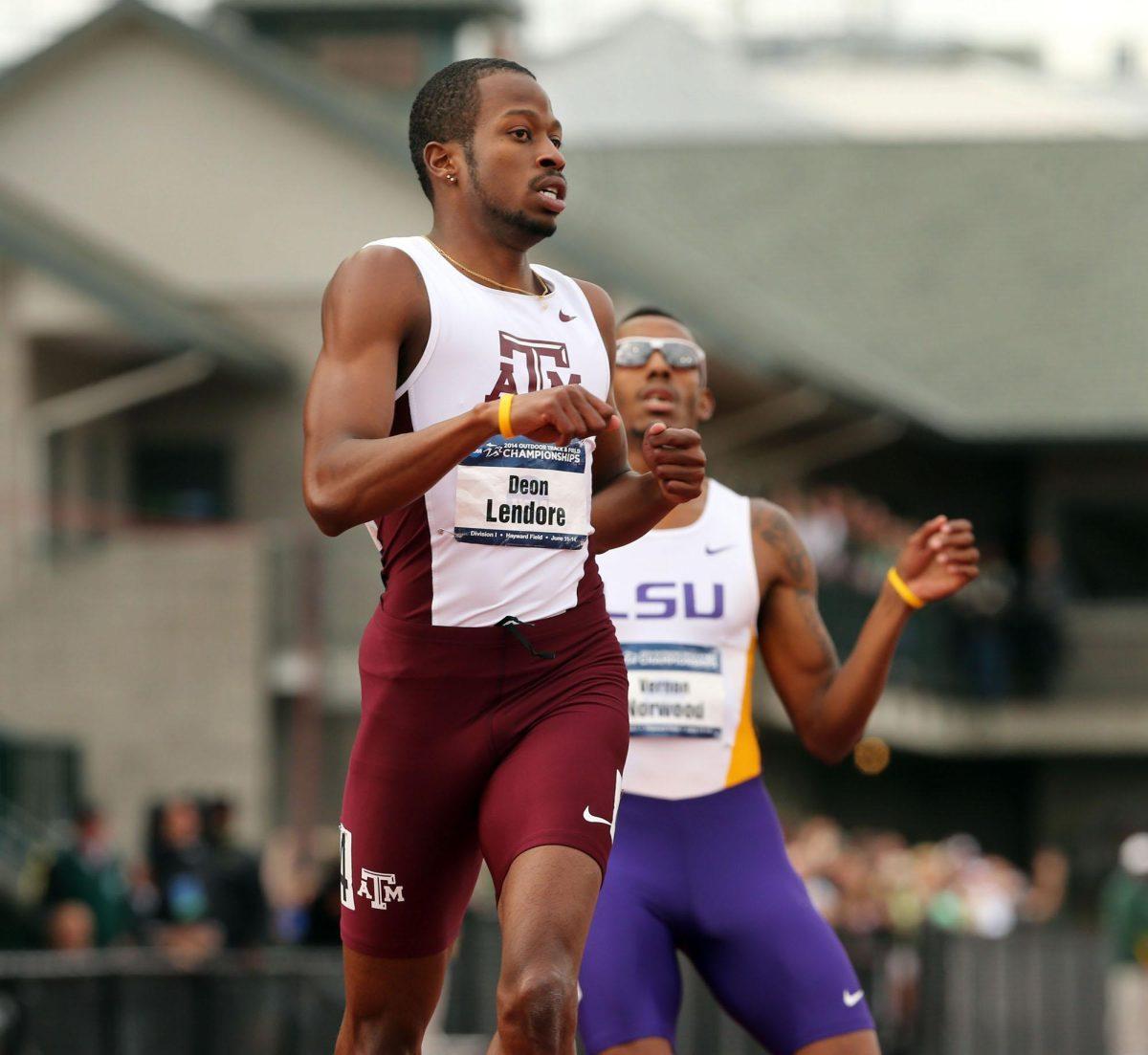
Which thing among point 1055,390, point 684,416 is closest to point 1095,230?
point 1055,390

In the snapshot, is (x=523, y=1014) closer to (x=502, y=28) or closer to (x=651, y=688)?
(x=651, y=688)

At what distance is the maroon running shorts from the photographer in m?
6.02

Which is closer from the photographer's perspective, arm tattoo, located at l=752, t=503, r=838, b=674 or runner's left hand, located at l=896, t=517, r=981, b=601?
runner's left hand, located at l=896, t=517, r=981, b=601

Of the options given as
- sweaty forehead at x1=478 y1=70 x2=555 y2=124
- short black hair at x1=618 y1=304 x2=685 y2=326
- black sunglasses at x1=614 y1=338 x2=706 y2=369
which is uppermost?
sweaty forehead at x1=478 y1=70 x2=555 y2=124

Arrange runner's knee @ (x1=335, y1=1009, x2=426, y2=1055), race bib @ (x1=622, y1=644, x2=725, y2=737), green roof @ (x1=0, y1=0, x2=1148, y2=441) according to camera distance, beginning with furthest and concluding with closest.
A: green roof @ (x1=0, y1=0, x2=1148, y2=441) < race bib @ (x1=622, y1=644, x2=725, y2=737) < runner's knee @ (x1=335, y1=1009, x2=426, y2=1055)

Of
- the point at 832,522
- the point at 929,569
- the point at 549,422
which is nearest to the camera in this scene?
the point at 549,422

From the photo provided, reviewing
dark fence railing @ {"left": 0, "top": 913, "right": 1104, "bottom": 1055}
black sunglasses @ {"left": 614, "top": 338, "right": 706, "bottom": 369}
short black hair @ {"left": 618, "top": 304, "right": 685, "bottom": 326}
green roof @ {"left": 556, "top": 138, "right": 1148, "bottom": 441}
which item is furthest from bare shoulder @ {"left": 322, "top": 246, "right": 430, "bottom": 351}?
green roof @ {"left": 556, "top": 138, "right": 1148, "bottom": 441}

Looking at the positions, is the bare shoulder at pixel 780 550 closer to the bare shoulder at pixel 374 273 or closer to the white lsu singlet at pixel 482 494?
the white lsu singlet at pixel 482 494

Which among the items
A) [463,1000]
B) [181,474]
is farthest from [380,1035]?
[181,474]

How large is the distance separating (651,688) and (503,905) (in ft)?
5.96

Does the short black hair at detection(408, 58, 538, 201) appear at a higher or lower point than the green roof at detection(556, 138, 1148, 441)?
lower

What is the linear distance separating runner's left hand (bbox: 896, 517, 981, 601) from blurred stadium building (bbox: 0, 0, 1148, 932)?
538 inches

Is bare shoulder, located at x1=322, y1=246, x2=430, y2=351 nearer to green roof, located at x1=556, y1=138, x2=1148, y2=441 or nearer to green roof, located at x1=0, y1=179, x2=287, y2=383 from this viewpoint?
green roof, located at x1=0, y1=179, x2=287, y2=383

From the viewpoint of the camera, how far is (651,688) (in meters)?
7.63
